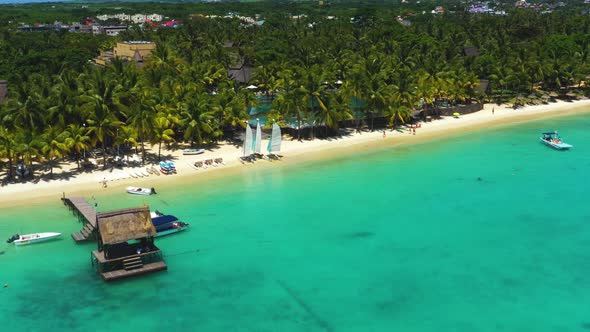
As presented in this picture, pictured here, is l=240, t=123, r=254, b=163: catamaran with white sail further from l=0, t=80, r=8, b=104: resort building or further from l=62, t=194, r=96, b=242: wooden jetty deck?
l=0, t=80, r=8, b=104: resort building

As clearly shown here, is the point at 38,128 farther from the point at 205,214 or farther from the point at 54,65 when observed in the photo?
the point at 54,65

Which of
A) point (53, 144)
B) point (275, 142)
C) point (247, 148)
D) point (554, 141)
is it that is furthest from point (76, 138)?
point (554, 141)

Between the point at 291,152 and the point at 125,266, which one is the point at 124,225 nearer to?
the point at 125,266

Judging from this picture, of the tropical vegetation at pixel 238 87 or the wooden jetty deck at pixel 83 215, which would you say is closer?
the wooden jetty deck at pixel 83 215

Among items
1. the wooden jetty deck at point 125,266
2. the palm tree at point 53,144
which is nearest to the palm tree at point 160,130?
the palm tree at point 53,144

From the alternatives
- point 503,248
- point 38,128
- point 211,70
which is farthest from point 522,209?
point 211,70

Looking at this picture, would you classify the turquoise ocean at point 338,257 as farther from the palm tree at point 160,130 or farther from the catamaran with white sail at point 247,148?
the palm tree at point 160,130
